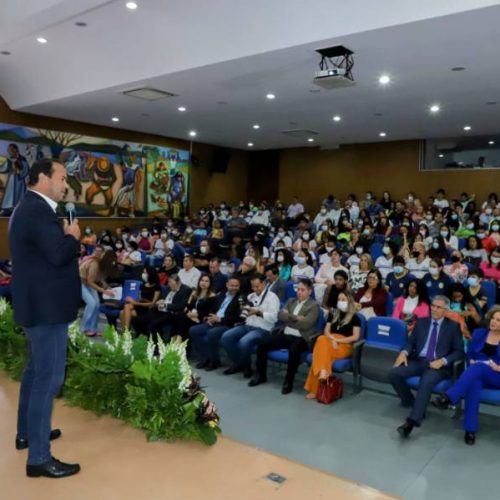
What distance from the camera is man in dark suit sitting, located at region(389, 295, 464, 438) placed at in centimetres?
404

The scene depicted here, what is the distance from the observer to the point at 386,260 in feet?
26.1

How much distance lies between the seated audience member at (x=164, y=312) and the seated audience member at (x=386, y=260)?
3274mm

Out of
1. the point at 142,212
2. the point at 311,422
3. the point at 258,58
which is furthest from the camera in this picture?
the point at 142,212

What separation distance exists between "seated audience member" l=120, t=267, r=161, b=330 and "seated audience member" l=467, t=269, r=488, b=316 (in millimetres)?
4012

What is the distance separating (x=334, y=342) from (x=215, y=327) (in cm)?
151

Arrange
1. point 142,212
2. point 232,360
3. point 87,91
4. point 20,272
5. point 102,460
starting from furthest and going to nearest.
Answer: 1. point 142,212
2. point 87,91
3. point 232,360
4. point 102,460
5. point 20,272

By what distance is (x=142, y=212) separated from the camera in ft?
46.5

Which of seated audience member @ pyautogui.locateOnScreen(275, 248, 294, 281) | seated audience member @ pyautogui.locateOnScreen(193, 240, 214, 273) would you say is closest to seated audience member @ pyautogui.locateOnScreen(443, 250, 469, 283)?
seated audience member @ pyautogui.locateOnScreen(275, 248, 294, 281)

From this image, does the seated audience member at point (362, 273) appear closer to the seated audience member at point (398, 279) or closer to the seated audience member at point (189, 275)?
the seated audience member at point (398, 279)

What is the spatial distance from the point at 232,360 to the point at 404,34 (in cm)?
415

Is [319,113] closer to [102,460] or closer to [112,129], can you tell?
[112,129]

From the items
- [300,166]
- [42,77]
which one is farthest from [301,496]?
[300,166]

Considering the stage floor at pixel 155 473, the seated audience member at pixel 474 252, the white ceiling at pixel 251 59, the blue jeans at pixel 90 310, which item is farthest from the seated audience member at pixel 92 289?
the seated audience member at pixel 474 252

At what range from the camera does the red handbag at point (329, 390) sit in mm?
4500
